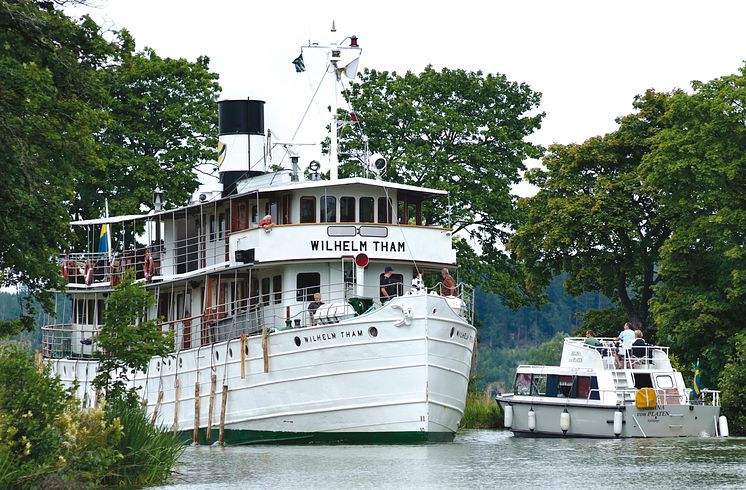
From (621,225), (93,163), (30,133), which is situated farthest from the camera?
(621,225)

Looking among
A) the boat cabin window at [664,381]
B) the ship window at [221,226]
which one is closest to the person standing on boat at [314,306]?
the ship window at [221,226]

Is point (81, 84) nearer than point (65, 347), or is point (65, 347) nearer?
point (81, 84)

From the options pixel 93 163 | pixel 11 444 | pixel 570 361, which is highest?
pixel 93 163

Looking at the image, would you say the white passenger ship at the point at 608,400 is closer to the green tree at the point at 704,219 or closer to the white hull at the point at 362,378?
the green tree at the point at 704,219

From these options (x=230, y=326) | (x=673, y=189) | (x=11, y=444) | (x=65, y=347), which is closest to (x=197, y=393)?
(x=230, y=326)

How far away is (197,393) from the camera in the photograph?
1662 inches

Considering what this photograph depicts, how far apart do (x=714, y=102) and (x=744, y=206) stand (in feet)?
10.8

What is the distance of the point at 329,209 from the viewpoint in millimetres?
40750

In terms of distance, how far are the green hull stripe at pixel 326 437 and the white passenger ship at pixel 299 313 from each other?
0.04 metres

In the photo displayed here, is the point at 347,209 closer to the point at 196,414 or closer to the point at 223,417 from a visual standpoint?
the point at 223,417

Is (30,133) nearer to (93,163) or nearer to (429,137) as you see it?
(93,163)

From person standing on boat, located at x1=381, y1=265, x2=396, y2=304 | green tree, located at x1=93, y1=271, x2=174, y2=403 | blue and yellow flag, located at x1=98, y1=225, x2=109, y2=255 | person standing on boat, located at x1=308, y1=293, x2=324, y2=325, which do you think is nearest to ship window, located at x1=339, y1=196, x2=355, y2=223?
person standing on boat, located at x1=381, y1=265, x2=396, y2=304

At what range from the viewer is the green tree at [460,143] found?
182 feet

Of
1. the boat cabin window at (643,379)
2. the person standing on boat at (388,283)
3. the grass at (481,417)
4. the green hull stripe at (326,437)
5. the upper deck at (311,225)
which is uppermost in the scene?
the upper deck at (311,225)
